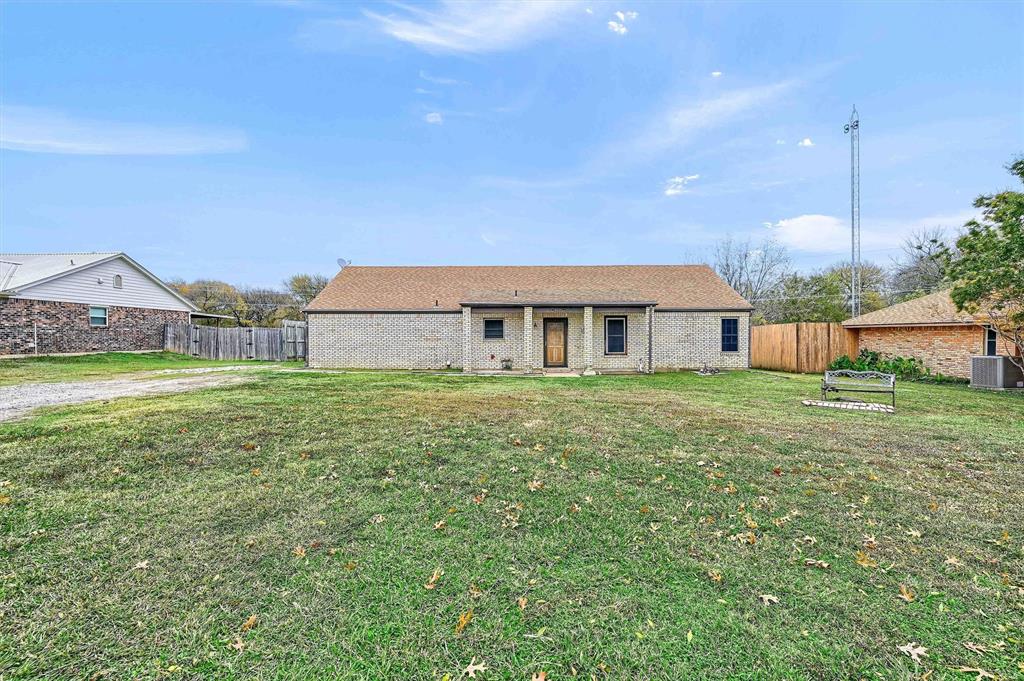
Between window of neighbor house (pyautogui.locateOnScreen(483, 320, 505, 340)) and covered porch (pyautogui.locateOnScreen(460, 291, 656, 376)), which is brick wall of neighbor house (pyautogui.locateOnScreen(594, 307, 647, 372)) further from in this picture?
window of neighbor house (pyautogui.locateOnScreen(483, 320, 505, 340))

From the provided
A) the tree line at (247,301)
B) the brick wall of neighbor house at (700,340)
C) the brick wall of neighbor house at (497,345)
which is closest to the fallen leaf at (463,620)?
the brick wall of neighbor house at (497,345)

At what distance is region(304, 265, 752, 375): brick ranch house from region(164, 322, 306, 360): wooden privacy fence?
5129mm

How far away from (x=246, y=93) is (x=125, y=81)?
3942 millimetres

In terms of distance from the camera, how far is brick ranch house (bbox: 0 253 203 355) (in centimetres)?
1698

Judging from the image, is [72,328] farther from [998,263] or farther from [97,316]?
[998,263]

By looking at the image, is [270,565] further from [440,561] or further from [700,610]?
[700,610]

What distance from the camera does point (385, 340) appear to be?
17375mm

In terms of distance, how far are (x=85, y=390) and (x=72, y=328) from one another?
13824 millimetres

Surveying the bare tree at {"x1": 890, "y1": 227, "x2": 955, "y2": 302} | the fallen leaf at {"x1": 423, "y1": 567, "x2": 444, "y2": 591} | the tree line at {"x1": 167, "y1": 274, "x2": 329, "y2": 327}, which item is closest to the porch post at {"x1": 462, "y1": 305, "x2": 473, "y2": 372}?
the fallen leaf at {"x1": 423, "y1": 567, "x2": 444, "y2": 591}

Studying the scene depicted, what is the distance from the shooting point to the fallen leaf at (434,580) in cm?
273

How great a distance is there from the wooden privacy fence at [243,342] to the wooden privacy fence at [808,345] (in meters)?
22.9

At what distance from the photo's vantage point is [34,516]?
3.52 metres

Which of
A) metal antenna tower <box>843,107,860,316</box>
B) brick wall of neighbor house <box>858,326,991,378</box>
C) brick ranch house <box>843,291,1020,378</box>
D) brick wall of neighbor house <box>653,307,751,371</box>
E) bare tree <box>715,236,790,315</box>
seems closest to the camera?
brick ranch house <box>843,291,1020,378</box>

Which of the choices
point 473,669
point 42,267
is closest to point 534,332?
point 473,669
